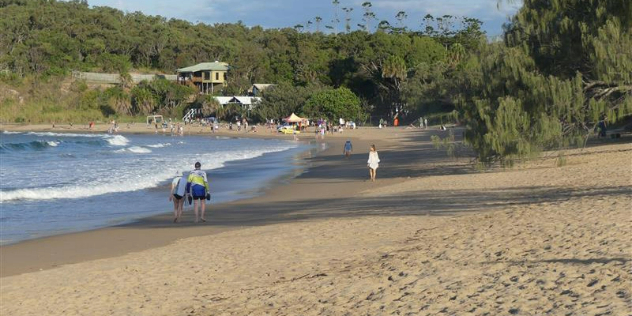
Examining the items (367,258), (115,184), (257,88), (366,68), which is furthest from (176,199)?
(257,88)

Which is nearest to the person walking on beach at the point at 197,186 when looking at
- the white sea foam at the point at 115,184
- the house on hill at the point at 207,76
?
the white sea foam at the point at 115,184

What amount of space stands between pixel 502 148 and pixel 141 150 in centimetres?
3131

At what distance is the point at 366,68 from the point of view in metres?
92.1

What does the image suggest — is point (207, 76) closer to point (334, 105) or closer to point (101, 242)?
point (334, 105)

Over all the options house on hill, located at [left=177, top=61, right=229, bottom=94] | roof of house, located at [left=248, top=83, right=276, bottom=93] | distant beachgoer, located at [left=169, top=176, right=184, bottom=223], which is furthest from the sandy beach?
house on hill, located at [left=177, top=61, right=229, bottom=94]

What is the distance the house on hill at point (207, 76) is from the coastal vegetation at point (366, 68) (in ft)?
7.88

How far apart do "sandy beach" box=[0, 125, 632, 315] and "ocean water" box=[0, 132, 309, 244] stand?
1.91 metres

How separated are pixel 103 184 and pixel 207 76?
90.5 metres

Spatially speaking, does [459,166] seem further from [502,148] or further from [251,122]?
[251,122]

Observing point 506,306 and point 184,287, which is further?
point 184,287

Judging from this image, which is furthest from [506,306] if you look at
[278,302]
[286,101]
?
[286,101]

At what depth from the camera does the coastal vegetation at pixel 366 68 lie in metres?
21.7

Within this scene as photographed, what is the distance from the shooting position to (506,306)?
23.7 feet

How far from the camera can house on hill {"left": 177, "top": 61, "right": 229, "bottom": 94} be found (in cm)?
11438
